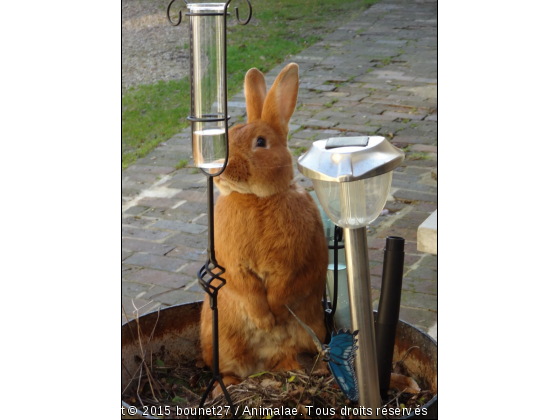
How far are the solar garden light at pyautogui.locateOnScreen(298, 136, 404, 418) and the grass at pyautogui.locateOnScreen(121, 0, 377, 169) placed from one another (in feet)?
2.38

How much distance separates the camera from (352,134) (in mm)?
2984

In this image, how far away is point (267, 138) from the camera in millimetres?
1567

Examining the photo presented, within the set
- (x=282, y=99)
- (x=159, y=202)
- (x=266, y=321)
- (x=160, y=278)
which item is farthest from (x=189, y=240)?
(x=282, y=99)

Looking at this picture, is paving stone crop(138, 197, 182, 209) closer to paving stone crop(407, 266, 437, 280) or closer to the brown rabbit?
paving stone crop(407, 266, 437, 280)

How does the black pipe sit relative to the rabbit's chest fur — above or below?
below

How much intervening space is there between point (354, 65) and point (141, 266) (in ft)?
5.73

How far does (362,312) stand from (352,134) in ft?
5.64

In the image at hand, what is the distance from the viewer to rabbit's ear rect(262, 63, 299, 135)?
154 centimetres

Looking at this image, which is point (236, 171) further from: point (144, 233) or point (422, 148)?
point (422, 148)

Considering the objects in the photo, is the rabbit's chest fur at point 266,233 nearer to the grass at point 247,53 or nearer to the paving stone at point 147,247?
the grass at point 247,53

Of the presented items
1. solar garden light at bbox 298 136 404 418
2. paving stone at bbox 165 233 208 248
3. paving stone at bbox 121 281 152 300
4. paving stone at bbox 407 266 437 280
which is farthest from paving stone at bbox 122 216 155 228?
solar garden light at bbox 298 136 404 418

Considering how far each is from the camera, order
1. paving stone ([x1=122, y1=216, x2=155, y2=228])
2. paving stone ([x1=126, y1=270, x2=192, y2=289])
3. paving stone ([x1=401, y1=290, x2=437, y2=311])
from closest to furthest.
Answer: paving stone ([x1=401, y1=290, x2=437, y2=311]) → paving stone ([x1=126, y1=270, x2=192, y2=289]) → paving stone ([x1=122, y1=216, x2=155, y2=228])

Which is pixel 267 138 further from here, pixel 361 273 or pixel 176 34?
pixel 176 34

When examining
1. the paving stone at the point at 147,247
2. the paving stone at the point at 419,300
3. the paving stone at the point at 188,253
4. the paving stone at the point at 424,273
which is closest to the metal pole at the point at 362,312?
the paving stone at the point at 419,300
